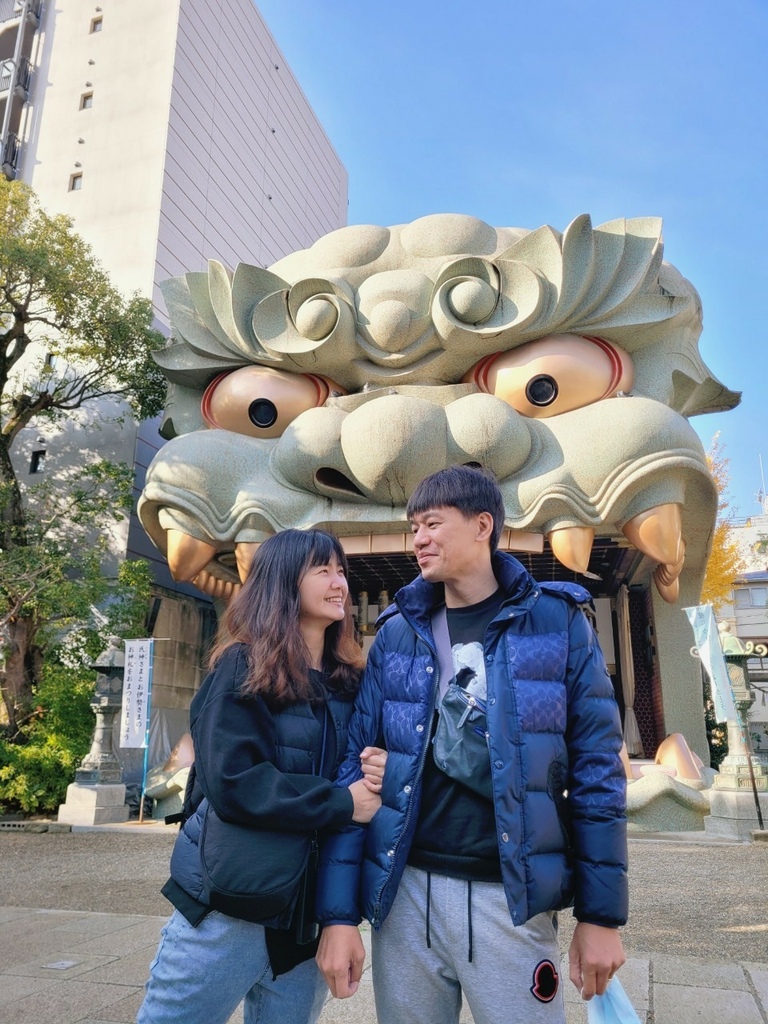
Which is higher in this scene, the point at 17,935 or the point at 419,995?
the point at 419,995

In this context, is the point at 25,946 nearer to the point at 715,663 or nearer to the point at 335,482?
the point at 335,482

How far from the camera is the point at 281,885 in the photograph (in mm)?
1753

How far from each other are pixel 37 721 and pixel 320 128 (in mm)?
24920

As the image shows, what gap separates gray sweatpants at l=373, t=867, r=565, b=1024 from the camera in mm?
1751

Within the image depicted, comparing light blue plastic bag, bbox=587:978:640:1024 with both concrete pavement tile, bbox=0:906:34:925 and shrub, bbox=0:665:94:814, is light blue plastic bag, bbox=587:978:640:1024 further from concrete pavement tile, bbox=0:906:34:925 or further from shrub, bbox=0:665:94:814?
shrub, bbox=0:665:94:814

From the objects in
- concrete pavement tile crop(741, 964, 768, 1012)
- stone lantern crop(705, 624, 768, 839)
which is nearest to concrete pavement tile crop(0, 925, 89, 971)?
concrete pavement tile crop(741, 964, 768, 1012)

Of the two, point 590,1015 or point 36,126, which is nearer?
point 590,1015

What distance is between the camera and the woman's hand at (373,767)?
193cm

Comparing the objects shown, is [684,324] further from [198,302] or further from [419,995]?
[419,995]

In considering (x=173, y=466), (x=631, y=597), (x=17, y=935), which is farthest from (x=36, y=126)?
(x=17, y=935)

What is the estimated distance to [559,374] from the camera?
10.1 meters

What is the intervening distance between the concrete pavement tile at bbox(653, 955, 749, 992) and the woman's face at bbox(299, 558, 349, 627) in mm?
2836

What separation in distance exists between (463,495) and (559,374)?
8507 mm

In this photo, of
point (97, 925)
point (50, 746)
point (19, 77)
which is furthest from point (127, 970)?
point (19, 77)
